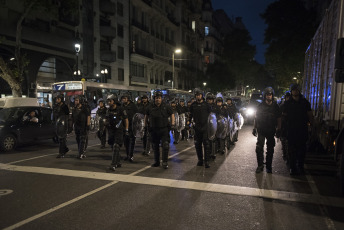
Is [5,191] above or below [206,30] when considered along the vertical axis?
below

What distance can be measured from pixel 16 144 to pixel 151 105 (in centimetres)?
571

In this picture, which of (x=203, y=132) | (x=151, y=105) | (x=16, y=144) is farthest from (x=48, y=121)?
(x=203, y=132)

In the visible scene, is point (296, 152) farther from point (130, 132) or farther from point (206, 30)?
point (206, 30)

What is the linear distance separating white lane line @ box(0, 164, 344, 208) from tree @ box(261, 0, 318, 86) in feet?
96.8

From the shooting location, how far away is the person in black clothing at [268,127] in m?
6.92

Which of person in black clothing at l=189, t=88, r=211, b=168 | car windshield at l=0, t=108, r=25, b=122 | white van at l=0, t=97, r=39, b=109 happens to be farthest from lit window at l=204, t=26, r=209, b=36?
person in black clothing at l=189, t=88, r=211, b=168

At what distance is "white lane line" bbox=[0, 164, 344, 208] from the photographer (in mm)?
Answer: 4988

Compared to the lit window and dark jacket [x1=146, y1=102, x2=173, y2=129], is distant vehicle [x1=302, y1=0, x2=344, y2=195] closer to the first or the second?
dark jacket [x1=146, y1=102, x2=173, y2=129]

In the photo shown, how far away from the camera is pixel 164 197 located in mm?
5043

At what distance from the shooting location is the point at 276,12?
33.1 meters

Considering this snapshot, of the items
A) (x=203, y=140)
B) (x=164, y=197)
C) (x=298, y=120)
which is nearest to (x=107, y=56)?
(x=203, y=140)

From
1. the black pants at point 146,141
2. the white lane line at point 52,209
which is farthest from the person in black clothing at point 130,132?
the white lane line at point 52,209

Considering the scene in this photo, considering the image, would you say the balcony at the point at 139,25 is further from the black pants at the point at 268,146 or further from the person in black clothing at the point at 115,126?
the black pants at the point at 268,146

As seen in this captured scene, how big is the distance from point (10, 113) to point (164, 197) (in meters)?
8.24
